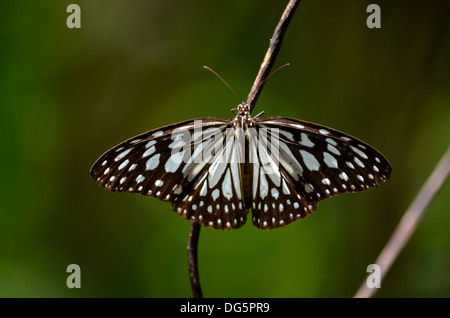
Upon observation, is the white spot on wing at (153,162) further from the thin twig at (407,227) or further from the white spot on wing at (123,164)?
the thin twig at (407,227)

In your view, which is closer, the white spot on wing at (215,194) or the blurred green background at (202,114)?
the white spot on wing at (215,194)

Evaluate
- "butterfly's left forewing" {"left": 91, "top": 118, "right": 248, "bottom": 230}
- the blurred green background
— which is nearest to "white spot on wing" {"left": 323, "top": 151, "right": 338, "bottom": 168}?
"butterfly's left forewing" {"left": 91, "top": 118, "right": 248, "bottom": 230}

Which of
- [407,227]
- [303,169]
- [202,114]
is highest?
[202,114]

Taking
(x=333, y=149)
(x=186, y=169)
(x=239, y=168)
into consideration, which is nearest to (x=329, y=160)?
(x=333, y=149)

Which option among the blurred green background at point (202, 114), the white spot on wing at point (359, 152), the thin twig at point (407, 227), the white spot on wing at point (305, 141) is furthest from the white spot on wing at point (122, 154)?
the blurred green background at point (202, 114)

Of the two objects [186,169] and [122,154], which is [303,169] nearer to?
[186,169]

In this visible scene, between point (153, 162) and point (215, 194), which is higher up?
point (153, 162)

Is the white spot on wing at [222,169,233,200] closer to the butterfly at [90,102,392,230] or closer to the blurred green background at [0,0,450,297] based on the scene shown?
the butterfly at [90,102,392,230]
